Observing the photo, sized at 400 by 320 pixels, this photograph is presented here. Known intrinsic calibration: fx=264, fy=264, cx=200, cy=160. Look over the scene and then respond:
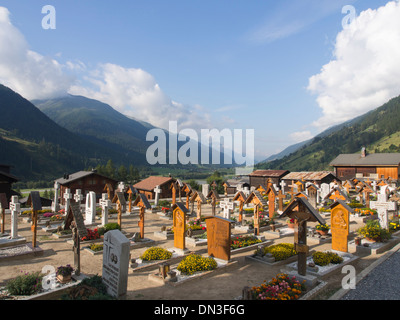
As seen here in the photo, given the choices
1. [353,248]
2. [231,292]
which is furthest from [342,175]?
[231,292]

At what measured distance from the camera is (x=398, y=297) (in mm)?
9211

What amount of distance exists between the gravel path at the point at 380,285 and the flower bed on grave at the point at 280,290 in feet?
5.14

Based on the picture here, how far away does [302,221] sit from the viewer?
11125mm

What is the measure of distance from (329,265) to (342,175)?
6136cm

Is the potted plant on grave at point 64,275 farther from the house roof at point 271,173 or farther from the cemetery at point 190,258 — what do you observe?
the house roof at point 271,173

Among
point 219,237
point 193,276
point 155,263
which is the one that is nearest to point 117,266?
point 193,276

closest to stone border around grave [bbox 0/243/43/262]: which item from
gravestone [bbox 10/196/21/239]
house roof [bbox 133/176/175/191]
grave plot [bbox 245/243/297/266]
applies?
gravestone [bbox 10/196/21/239]

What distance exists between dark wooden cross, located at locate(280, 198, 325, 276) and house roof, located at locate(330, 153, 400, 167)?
59343mm

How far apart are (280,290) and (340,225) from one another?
8.18 metres

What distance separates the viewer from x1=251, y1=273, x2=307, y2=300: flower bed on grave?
864 centimetres

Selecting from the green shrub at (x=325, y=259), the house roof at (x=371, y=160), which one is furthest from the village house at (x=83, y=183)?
the house roof at (x=371, y=160)

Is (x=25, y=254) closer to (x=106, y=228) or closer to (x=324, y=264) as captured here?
(x=106, y=228)

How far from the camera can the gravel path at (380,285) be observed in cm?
930
